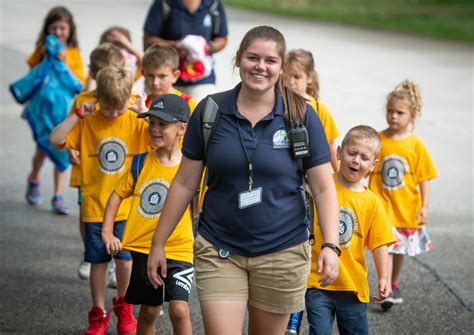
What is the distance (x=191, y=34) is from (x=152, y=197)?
10.1 ft

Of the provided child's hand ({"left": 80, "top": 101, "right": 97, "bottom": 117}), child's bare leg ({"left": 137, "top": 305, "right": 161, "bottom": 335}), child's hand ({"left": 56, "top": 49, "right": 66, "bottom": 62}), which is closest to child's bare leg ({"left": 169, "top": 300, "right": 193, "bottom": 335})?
child's bare leg ({"left": 137, "top": 305, "right": 161, "bottom": 335})

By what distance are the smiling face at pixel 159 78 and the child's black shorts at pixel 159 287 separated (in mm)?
1490

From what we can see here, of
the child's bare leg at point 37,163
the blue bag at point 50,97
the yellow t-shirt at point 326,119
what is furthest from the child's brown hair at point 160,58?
the child's bare leg at point 37,163

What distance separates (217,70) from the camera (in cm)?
1820

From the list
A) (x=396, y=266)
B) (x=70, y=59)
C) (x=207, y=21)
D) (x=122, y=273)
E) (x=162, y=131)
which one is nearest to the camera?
(x=162, y=131)

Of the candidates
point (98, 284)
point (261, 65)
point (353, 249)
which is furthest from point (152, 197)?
point (261, 65)

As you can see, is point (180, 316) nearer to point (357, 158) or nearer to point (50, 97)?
point (357, 158)

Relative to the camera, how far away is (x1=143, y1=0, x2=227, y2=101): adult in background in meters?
7.95

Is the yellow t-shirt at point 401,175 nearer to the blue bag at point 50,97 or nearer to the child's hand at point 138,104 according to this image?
the child's hand at point 138,104

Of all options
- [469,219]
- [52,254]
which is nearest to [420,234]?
[469,219]

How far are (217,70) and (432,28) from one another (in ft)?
31.1

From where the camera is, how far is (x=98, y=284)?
618 centimetres

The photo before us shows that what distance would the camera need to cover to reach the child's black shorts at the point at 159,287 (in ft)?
17.3

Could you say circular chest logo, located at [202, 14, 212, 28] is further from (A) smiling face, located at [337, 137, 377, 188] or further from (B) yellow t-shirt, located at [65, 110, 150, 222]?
(A) smiling face, located at [337, 137, 377, 188]
